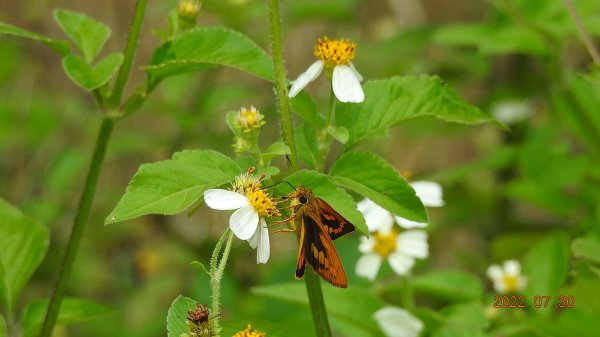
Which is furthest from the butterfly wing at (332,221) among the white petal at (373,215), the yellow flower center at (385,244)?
the yellow flower center at (385,244)

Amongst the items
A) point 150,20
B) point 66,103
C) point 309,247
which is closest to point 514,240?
point 309,247

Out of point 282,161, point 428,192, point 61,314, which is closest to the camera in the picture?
point 61,314

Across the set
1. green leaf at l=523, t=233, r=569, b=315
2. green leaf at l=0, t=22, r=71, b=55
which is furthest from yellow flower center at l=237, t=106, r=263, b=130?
green leaf at l=523, t=233, r=569, b=315

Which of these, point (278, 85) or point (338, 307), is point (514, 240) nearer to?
point (338, 307)

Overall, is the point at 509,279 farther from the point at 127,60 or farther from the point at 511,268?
the point at 127,60

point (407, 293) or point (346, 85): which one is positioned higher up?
point (346, 85)

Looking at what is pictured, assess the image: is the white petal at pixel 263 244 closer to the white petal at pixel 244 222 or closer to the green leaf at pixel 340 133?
the white petal at pixel 244 222

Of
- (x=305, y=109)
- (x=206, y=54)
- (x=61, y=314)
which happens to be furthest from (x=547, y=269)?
(x=61, y=314)
